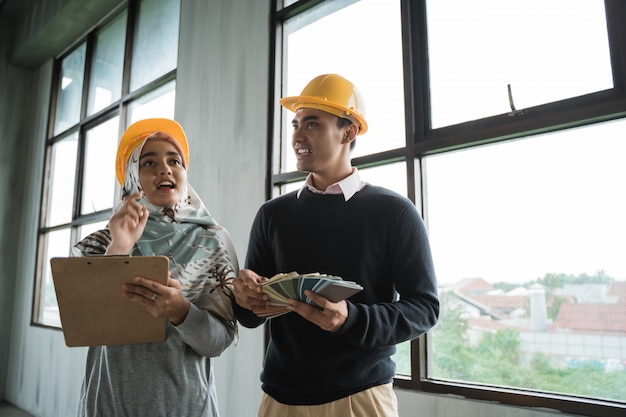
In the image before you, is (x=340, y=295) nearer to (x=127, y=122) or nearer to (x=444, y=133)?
(x=444, y=133)

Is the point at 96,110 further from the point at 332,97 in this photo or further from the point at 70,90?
the point at 332,97

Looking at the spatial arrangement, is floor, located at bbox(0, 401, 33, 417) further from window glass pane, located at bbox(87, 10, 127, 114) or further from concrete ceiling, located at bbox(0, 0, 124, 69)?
concrete ceiling, located at bbox(0, 0, 124, 69)

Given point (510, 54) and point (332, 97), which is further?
point (510, 54)

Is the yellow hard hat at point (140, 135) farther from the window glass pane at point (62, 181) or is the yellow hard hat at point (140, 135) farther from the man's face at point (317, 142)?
the window glass pane at point (62, 181)

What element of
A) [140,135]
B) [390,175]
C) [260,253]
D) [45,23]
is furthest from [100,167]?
[260,253]

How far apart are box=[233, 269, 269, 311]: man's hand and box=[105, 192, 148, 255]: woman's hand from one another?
0.33 metres

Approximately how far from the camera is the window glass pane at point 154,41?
12.3 ft

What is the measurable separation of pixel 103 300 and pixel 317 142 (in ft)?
2.57

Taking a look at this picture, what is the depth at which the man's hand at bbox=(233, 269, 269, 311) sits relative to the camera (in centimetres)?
123

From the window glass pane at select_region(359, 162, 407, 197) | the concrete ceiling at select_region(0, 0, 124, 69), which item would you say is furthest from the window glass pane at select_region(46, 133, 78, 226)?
the window glass pane at select_region(359, 162, 407, 197)

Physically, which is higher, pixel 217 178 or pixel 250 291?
pixel 217 178

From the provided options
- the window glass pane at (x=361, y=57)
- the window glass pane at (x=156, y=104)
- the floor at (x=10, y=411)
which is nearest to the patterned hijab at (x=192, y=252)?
the window glass pane at (x=361, y=57)

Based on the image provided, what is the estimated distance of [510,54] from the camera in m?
1.91

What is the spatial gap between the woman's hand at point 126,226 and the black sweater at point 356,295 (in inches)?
15.1
